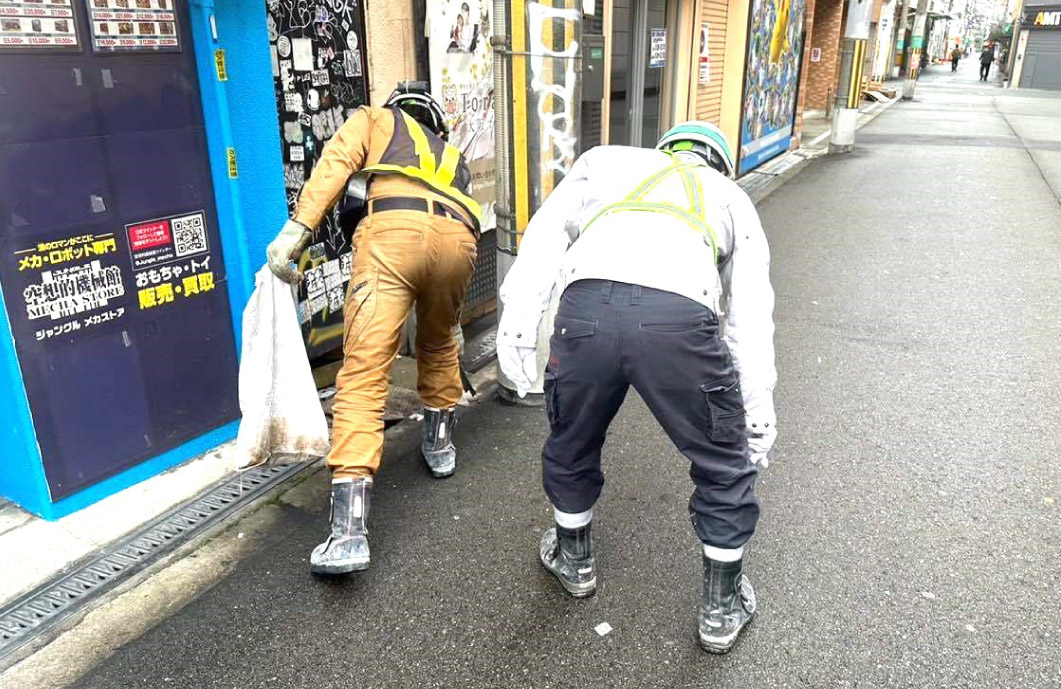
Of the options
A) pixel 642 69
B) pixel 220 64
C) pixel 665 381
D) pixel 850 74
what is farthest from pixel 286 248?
pixel 850 74

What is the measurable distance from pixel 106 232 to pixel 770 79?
11.5 m

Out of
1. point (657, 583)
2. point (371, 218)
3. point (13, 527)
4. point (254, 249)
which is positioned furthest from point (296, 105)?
point (657, 583)

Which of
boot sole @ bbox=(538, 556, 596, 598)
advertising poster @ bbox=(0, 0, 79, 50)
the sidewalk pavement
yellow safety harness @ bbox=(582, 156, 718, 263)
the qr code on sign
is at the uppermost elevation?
advertising poster @ bbox=(0, 0, 79, 50)

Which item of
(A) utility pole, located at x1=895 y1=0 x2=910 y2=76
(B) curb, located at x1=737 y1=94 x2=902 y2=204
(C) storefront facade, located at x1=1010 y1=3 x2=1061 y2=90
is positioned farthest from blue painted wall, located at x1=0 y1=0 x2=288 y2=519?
(C) storefront facade, located at x1=1010 y1=3 x2=1061 y2=90

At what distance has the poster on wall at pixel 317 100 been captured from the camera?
12.7 ft

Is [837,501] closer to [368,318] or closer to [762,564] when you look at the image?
[762,564]

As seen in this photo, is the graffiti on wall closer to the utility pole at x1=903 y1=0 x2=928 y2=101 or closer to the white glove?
the white glove

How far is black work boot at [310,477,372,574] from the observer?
2805 millimetres

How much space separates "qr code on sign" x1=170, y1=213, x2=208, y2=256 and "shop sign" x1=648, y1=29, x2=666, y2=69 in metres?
5.95

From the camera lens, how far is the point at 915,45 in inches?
910

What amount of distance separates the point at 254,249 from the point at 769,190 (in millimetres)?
8813

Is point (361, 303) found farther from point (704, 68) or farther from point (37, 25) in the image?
point (704, 68)

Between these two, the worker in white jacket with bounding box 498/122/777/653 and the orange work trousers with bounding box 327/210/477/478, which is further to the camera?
the orange work trousers with bounding box 327/210/477/478

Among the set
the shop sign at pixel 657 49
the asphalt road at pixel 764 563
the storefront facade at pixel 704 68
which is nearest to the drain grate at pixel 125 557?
the asphalt road at pixel 764 563
